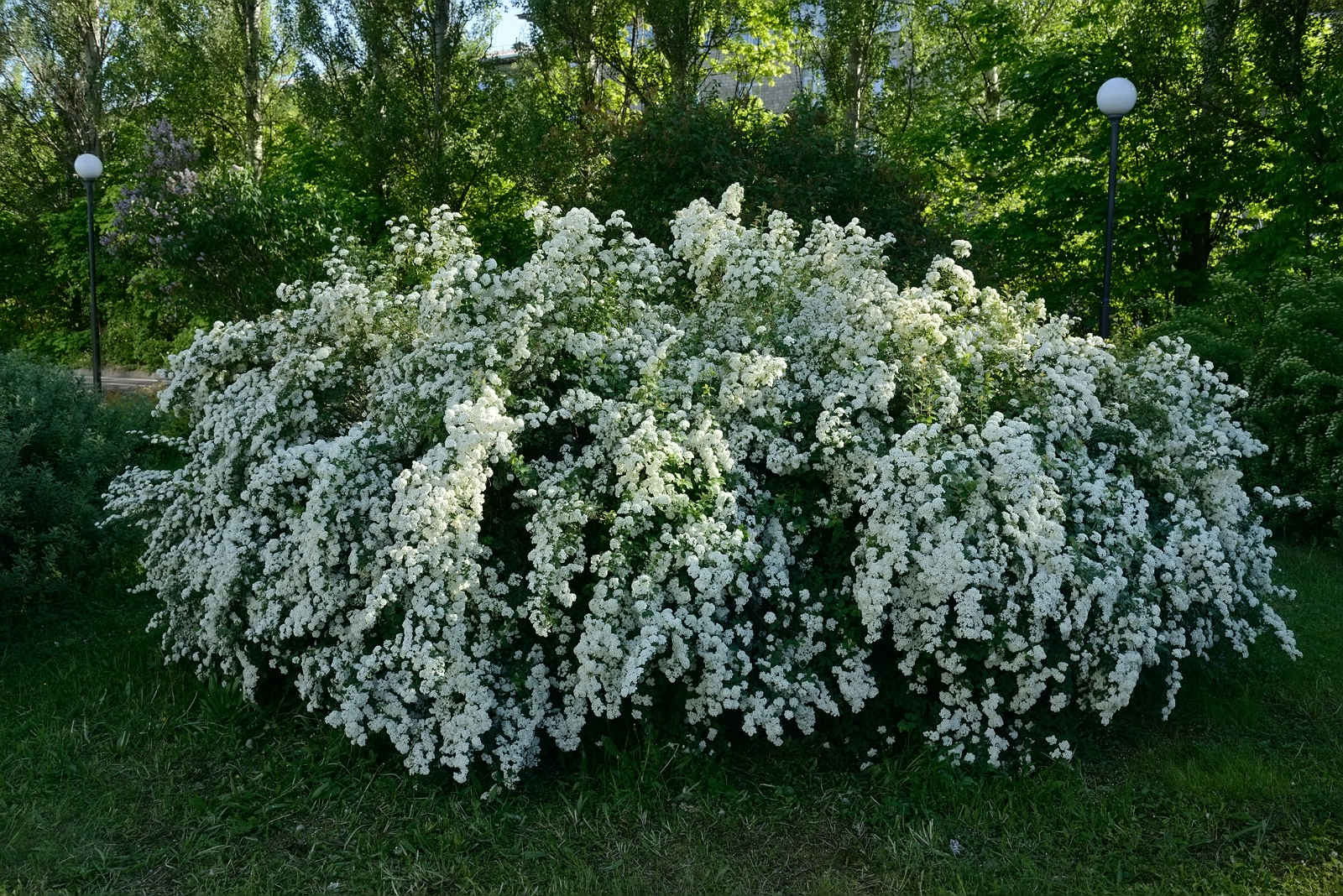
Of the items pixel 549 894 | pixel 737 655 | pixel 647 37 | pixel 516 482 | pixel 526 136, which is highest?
pixel 647 37

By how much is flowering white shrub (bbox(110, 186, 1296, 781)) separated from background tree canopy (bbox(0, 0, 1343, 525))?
3.45 metres

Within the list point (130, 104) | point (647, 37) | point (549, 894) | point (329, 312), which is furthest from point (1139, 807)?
point (130, 104)

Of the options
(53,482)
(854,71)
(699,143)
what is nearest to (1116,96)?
(699,143)

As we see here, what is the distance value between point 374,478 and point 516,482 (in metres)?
0.53

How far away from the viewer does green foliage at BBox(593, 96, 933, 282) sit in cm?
810

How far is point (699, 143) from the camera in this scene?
8352 millimetres

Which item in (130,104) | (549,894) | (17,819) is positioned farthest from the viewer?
(130,104)

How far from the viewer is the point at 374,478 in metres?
3.80

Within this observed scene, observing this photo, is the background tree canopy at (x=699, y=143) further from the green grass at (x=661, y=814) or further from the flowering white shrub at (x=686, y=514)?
the green grass at (x=661, y=814)

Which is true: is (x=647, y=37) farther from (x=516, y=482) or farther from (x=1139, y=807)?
(x=1139, y=807)

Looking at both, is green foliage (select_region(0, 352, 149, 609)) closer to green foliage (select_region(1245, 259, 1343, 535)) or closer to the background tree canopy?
the background tree canopy

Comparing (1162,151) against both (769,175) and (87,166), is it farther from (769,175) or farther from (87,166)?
(87,166)

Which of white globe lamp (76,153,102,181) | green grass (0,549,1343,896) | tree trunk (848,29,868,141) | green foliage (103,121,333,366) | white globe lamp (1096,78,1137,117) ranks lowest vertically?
green grass (0,549,1343,896)

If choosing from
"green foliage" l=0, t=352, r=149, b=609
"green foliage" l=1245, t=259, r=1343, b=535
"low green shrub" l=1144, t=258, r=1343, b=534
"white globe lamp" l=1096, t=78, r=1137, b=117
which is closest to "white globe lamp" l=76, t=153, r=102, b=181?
"green foliage" l=0, t=352, r=149, b=609
